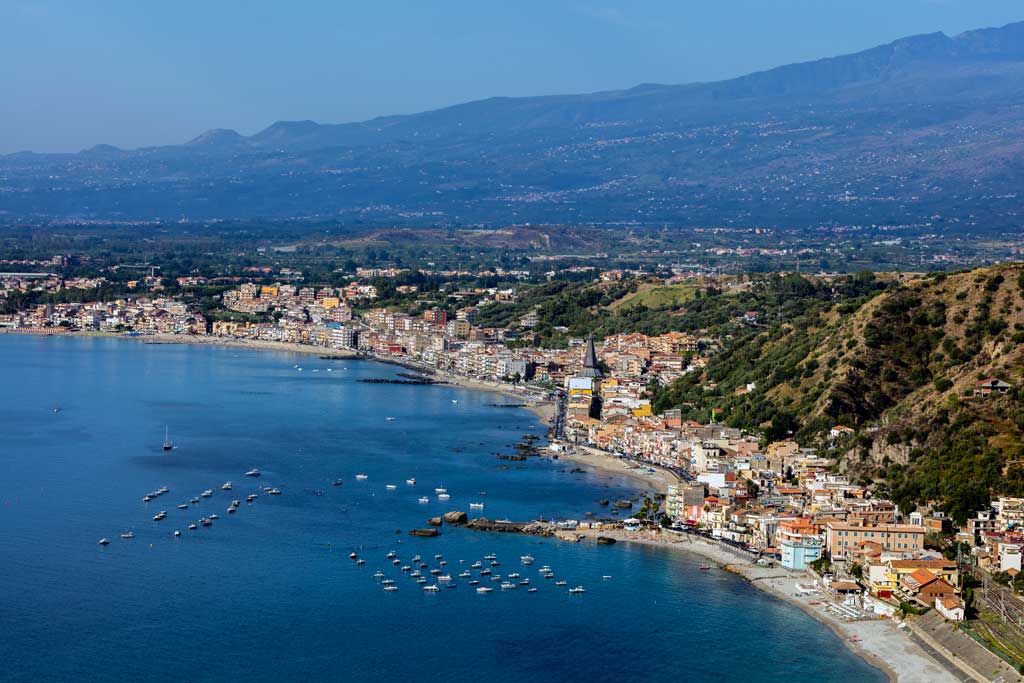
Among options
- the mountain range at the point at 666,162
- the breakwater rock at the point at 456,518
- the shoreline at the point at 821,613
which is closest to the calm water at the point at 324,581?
the shoreline at the point at 821,613

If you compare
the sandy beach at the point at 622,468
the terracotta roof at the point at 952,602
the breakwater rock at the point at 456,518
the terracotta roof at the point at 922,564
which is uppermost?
the terracotta roof at the point at 922,564

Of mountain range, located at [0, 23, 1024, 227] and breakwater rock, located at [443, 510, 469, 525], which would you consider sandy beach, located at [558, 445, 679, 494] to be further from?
mountain range, located at [0, 23, 1024, 227]

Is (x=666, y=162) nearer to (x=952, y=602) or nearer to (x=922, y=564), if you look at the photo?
(x=922, y=564)

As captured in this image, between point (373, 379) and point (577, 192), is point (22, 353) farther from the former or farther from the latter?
point (577, 192)

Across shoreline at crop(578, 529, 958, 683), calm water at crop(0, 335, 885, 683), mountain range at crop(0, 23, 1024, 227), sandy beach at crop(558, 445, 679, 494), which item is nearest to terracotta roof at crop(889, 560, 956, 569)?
shoreline at crop(578, 529, 958, 683)

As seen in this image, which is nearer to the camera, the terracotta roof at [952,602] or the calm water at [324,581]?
the calm water at [324,581]

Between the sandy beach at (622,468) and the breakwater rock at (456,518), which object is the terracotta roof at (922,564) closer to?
the breakwater rock at (456,518)
